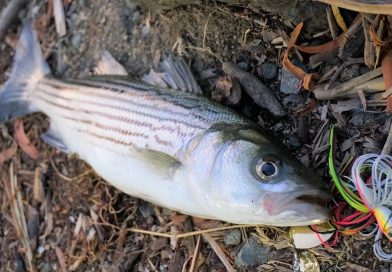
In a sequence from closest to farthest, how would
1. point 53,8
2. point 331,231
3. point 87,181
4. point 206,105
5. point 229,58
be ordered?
1. point 331,231
2. point 206,105
3. point 229,58
4. point 87,181
5. point 53,8

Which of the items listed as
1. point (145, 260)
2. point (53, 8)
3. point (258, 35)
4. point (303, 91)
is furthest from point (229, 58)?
point (53, 8)

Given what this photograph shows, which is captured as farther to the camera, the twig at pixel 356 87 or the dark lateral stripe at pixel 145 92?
the dark lateral stripe at pixel 145 92

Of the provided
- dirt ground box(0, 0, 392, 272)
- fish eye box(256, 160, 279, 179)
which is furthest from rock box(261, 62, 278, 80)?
fish eye box(256, 160, 279, 179)

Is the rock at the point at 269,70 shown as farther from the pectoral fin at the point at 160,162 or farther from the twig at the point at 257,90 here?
the pectoral fin at the point at 160,162

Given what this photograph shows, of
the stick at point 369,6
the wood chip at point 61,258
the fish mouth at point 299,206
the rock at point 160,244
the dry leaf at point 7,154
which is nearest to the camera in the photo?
the stick at point 369,6

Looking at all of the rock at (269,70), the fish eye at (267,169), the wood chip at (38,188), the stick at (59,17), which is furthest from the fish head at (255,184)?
the stick at (59,17)

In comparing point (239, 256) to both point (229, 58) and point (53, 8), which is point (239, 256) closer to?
point (229, 58)

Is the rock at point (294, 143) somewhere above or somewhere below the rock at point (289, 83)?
below
